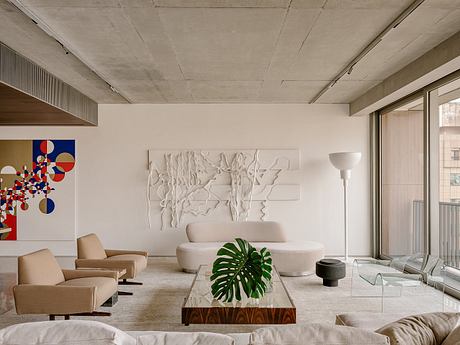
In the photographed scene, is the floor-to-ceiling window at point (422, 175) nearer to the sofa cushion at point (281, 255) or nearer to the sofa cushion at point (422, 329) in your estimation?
the sofa cushion at point (281, 255)

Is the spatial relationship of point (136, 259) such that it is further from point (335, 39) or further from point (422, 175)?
point (422, 175)

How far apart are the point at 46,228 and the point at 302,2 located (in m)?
6.78

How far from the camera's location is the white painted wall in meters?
8.66

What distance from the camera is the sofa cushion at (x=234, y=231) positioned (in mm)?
7809

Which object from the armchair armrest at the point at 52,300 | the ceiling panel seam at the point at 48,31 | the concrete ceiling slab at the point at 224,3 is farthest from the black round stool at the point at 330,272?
the ceiling panel seam at the point at 48,31

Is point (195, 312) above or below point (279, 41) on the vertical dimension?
below

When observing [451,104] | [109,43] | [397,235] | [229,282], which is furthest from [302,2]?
[397,235]

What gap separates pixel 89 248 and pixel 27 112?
2395 mm

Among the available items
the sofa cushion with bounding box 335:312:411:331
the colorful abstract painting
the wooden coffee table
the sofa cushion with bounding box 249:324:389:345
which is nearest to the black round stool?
the wooden coffee table

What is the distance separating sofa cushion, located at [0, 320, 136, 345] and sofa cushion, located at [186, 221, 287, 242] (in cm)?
615

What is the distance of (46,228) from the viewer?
8.63 m

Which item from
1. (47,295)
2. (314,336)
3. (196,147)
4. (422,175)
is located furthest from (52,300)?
A: (422,175)

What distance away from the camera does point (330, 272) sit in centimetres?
616

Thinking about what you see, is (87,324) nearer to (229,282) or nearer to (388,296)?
(229,282)
